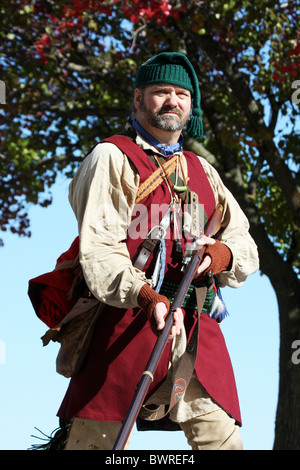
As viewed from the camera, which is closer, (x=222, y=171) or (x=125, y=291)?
(x=125, y=291)

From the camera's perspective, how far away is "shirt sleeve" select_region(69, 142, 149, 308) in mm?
3404

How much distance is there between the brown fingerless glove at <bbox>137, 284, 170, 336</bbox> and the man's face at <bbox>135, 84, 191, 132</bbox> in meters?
1.02

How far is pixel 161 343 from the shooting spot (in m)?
3.18


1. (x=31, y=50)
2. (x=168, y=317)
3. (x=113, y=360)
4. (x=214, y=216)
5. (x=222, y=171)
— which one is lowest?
(x=113, y=360)

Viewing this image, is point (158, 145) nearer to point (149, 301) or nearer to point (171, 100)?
point (171, 100)

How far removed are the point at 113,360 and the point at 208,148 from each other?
8381 mm

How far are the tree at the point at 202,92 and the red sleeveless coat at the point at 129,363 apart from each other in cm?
580

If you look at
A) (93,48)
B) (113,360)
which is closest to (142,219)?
(113,360)

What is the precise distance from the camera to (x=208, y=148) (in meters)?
11.6

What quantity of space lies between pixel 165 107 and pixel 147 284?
3.51 feet

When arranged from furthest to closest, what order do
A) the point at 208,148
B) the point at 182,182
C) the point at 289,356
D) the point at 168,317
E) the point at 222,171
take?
the point at 208,148 < the point at 222,171 < the point at 289,356 < the point at 182,182 < the point at 168,317

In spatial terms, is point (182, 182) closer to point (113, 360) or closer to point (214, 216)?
point (214, 216)

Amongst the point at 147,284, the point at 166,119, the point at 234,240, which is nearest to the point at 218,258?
the point at 234,240
